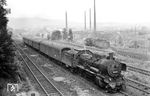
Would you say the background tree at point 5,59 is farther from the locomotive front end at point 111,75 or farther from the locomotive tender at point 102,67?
the locomotive front end at point 111,75

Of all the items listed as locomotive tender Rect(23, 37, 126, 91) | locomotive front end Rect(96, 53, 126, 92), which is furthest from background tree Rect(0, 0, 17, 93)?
locomotive front end Rect(96, 53, 126, 92)

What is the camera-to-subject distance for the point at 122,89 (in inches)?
610

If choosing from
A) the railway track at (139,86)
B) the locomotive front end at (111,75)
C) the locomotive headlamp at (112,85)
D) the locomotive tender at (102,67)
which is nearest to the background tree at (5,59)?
the locomotive tender at (102,67)

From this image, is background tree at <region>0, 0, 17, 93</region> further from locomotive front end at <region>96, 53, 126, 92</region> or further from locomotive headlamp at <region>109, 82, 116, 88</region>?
locomotive headlamp at <region>109, 82, 116, 88</region>

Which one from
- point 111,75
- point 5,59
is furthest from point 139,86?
point 5,59

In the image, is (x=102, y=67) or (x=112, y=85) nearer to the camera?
(x=112, y=85)

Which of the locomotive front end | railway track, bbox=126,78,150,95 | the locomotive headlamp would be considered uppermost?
the locomotive front end

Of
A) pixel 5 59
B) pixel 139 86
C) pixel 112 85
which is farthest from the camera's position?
pixel 139 86

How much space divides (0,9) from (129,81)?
11.9m

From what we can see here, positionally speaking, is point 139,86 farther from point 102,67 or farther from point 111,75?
point 102,67

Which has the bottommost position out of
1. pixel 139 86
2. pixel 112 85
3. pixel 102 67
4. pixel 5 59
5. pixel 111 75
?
pixel 139 86

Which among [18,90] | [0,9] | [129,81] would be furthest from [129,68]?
[0,9]

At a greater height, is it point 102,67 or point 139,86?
point 102,67

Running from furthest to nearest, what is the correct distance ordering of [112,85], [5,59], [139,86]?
1. [139,86]
2. [5,59]
3. [112,85]
